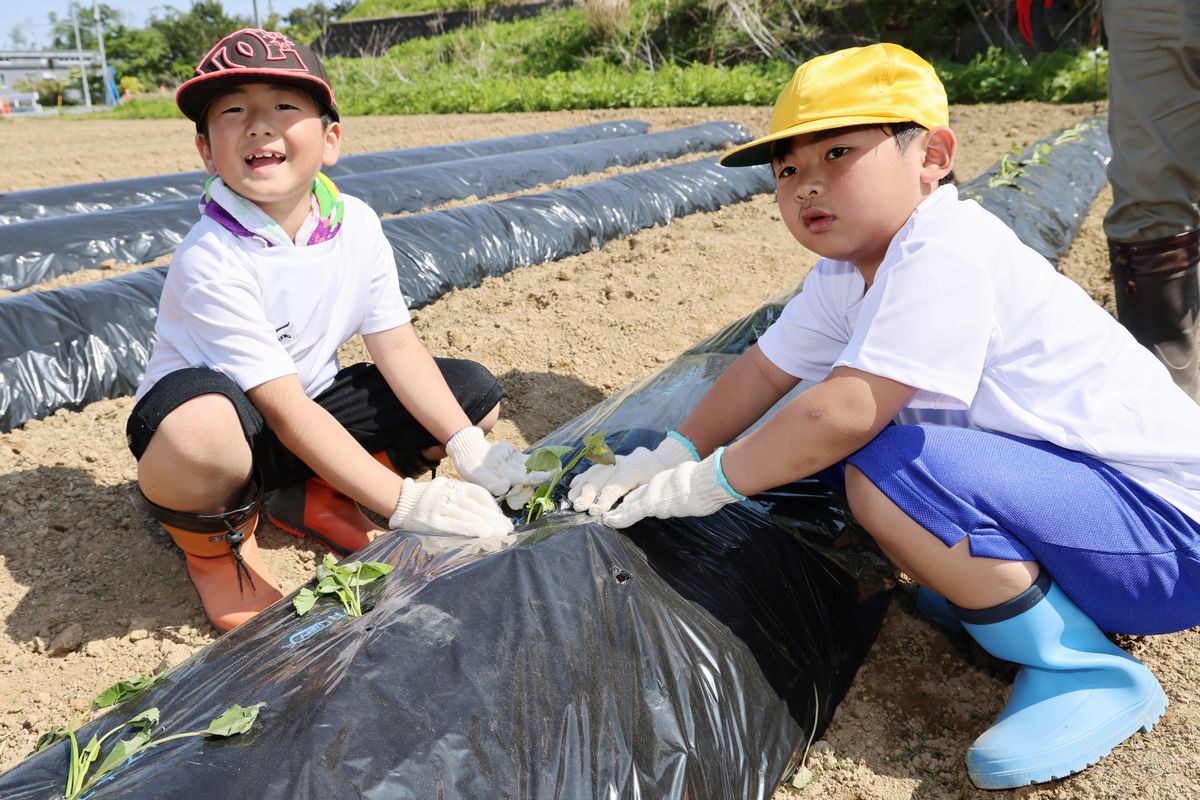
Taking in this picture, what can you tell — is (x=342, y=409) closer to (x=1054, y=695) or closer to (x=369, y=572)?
(x=369, y=572)

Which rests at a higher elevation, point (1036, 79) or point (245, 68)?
point (245, 68)

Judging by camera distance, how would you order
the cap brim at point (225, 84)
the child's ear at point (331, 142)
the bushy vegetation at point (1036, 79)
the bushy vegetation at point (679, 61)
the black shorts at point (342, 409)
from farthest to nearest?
the bushy vegetation at point (679, 61), the bushy vegetation at point (1036, 79), the child's ear at point (331, 142), the black shorts at point (342, 409), the cap brim at point (225, 84)

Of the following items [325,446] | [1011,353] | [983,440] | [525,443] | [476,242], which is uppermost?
[1011,353]

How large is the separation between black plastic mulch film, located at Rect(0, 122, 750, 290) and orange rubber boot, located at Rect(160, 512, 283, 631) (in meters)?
2.74

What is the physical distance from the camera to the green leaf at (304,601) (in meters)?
1.36

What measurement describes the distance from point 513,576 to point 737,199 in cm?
526

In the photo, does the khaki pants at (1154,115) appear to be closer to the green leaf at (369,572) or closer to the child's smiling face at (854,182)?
the child's smiling face at (854,182)

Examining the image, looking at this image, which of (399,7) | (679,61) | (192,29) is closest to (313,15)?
(192,29)

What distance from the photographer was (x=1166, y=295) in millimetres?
2678

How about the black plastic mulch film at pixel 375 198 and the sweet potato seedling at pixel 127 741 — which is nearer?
the sweet potato seedling at pixel 127 741

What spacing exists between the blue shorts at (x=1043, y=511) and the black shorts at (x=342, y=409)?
1.24m

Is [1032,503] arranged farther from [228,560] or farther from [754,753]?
[228,560]

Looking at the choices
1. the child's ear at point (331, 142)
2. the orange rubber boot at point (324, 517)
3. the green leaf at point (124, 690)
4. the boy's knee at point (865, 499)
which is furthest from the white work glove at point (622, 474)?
the child's ear at point (331, 142)

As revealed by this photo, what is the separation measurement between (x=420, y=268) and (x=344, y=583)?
2.85 metres
